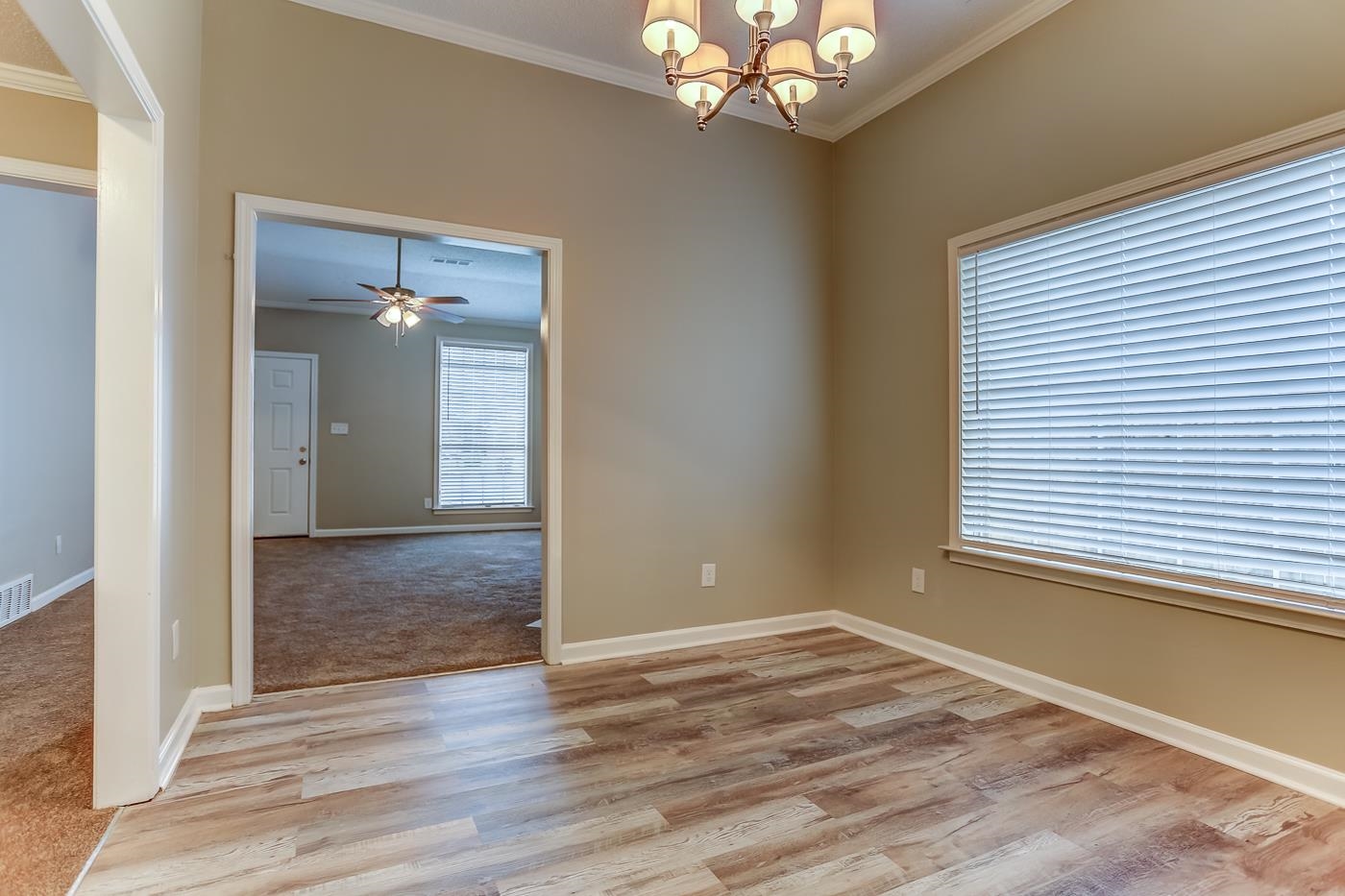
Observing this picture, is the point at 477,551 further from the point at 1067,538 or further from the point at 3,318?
the point at 1067,538

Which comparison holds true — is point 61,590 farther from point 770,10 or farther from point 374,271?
point 770,10

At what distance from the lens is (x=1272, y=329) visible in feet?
6.88

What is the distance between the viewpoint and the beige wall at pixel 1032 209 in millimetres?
2078

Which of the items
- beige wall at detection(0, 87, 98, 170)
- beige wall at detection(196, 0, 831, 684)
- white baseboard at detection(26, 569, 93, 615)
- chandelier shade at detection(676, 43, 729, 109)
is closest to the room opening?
white baseboard at detection(26, 569, 93, 615)

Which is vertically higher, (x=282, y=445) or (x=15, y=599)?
(x=282, y=445)

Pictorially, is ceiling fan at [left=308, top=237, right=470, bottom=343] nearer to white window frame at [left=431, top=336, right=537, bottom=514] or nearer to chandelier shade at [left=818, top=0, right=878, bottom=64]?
white window frame at [left=431, top=336, right=537, bottom=514]

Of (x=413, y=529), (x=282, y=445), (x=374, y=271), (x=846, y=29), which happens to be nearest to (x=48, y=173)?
(x=846, y=29)

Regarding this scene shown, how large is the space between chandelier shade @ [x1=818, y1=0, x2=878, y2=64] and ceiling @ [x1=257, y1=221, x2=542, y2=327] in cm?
323

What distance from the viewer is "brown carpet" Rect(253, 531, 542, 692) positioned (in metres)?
3.11

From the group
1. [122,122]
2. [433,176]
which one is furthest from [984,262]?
[122,122]

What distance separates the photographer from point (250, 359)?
2.60 meters

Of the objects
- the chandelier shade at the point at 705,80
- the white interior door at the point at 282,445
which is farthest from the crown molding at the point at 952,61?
the white interior door at the point at 282,445

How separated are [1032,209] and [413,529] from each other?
24.0ft

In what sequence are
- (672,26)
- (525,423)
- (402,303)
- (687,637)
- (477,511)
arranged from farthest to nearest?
(525,423)
(477,511)
(402,303)
(687,637)
(672,26)
